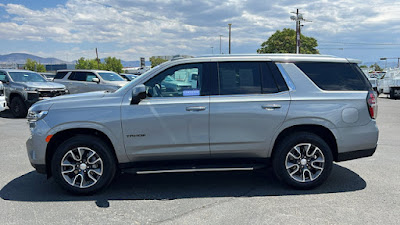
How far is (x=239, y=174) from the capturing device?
17.0 feet

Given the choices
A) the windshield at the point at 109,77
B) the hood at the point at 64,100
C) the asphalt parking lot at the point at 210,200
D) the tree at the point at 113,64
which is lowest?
the asphalt parking lot at the point at 210,200

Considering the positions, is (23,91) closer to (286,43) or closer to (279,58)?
(279,58)

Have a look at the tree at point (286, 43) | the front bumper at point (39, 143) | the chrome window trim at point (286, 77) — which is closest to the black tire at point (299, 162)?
the chrome window trim at point (286, 77)

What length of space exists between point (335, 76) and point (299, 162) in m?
1.30

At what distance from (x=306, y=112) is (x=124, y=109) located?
2399 millimetres

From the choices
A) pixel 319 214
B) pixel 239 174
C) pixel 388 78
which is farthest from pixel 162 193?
pixel 388 78

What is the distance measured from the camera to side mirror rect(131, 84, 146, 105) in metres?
4.07

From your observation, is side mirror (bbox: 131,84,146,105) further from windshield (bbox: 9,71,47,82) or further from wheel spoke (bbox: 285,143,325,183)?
windshield (bbox: 9,71,47,82)

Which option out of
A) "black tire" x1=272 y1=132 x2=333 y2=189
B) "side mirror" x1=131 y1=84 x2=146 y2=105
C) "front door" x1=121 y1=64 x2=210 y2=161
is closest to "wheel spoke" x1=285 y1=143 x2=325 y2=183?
"black tire" x1=272 y1=132 x2=333 y2=189

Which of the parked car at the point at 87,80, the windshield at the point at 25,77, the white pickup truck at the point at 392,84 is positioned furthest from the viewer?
the white pickup truck at the point at 392,84

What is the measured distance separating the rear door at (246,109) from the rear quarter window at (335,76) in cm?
45

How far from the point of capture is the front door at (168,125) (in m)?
4.16

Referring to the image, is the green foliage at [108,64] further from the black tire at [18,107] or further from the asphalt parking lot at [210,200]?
the asphalt parking lot at [210,200]

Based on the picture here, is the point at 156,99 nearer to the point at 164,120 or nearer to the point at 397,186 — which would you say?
the point at 164,120
